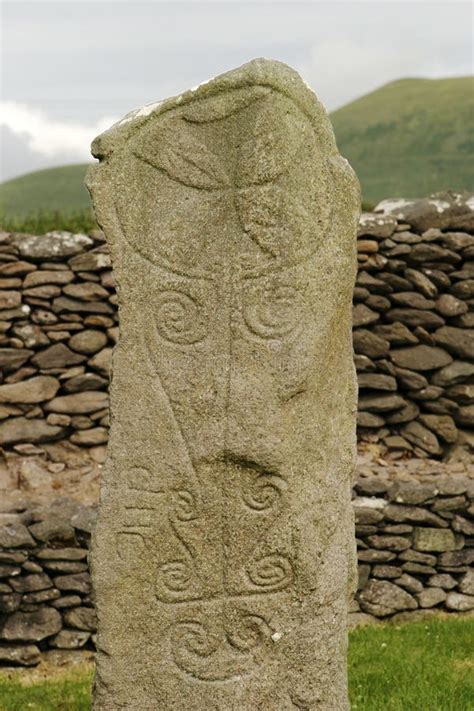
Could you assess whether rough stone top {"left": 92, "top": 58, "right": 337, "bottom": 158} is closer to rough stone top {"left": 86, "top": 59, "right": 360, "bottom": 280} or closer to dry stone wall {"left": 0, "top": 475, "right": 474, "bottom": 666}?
rough stone top {"left": 86, "top": 59, "right": 360, "bottom": 280}

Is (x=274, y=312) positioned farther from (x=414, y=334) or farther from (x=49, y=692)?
(x=414, y=334)

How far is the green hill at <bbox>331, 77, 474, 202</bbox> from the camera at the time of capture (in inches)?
982

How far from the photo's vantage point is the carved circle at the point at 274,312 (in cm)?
468

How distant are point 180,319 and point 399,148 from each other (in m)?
23.9

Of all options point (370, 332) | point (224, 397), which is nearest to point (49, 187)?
point (370, 332)

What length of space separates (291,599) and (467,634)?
136 inches

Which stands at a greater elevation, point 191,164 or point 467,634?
point 191,164

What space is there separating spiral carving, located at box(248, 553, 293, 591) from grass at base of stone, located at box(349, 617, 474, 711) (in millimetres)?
1661

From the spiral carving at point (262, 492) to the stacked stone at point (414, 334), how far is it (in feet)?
16.9

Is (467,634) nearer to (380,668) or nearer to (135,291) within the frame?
(380,668)

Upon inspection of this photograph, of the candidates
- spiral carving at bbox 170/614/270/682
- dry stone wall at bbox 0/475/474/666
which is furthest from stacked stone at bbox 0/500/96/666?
spiral carving at bbox 170/614/270/682

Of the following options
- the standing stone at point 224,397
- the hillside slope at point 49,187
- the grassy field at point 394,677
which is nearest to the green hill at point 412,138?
the hillside slope at point 49,187

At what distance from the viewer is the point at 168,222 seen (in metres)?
4.70

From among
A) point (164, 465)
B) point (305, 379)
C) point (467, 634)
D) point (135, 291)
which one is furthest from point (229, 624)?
point (467, 634)
